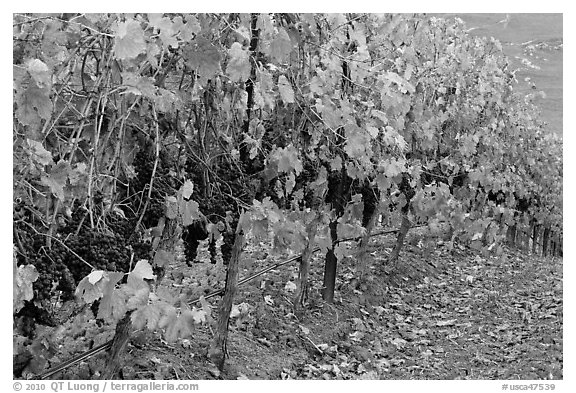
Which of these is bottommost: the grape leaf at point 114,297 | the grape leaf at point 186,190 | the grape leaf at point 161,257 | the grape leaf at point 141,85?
the grape leaf at point 161,257

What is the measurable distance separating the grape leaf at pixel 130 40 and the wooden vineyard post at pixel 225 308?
6.00ft

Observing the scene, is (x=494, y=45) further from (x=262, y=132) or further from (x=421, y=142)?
(x=262, y=132)

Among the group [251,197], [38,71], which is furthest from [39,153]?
[251,197]

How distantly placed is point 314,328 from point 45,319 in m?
3.21

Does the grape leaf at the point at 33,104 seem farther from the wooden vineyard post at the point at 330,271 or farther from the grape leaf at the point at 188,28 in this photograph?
the wooden vineyard post at the point at 330,271

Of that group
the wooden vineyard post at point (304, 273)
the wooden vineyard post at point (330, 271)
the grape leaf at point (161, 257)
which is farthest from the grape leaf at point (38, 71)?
the wooden vineyard post at point (330, 271)

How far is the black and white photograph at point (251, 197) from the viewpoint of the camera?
2.57 meters

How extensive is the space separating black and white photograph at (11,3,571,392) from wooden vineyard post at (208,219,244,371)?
14 mm

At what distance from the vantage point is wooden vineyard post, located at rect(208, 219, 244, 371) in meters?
4.12

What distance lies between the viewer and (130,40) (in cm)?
232

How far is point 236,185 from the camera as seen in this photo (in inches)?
144

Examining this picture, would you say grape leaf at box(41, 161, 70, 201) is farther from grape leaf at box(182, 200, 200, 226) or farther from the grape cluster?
grape leaf at box(182, 200, 200, 226)

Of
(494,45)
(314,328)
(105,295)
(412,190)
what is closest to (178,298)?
(105,295)
